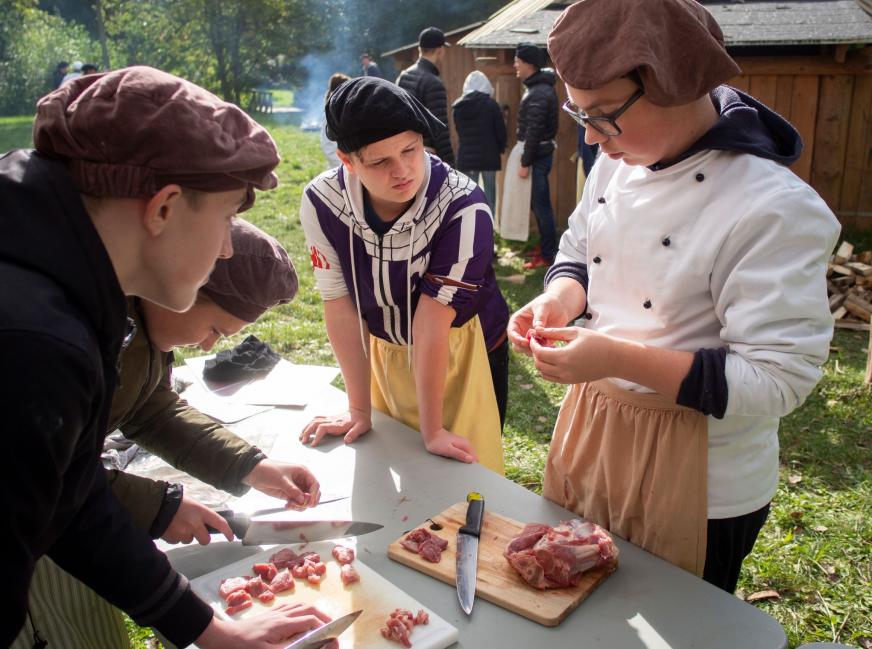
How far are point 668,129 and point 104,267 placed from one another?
123 centimetres

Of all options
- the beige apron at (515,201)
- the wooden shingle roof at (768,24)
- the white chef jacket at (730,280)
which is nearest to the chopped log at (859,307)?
the wooden shingle roof at (768,24)

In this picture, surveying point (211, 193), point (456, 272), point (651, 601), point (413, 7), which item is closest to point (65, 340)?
point (211, 193)

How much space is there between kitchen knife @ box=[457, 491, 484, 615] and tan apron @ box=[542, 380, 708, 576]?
30 centimetres

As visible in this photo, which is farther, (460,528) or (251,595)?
(460,528)

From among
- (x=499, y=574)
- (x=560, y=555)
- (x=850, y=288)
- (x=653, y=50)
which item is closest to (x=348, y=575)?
(x=499, y=574)

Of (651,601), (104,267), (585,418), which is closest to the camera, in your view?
(104,267)

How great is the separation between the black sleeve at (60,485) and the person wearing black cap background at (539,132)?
6870mm

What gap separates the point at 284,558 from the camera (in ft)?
5.92

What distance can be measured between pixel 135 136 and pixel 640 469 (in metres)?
1.37

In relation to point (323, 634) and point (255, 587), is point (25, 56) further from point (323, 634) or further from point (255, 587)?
point (323, 634)

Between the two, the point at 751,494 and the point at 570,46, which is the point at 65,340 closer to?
the point at 570,46

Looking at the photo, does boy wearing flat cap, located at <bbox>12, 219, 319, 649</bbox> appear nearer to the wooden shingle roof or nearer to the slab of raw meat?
the slab of raw meat

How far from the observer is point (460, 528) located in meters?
1.86

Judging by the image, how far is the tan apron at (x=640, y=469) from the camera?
1.79 m
